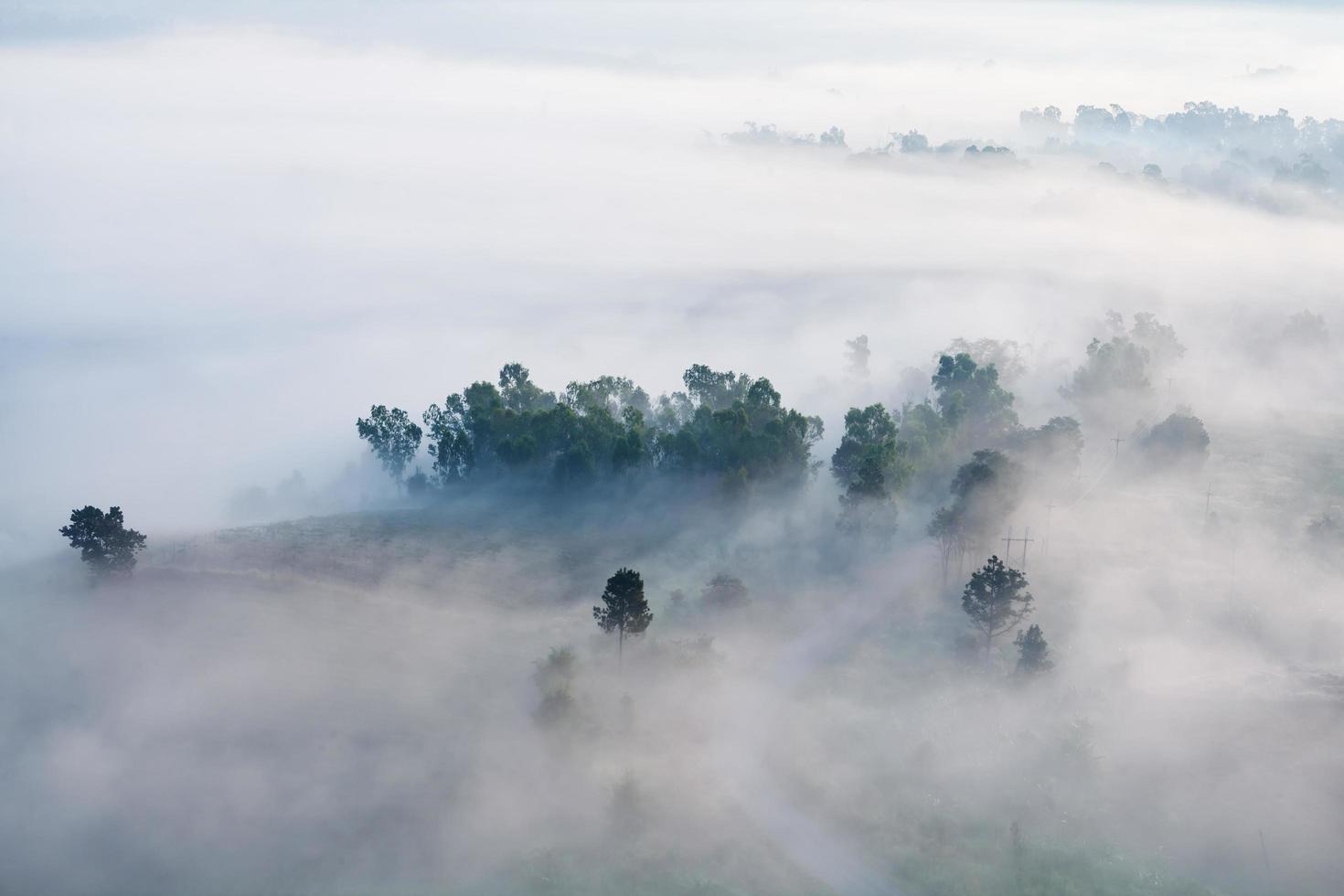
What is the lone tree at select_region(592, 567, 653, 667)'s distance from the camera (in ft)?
281

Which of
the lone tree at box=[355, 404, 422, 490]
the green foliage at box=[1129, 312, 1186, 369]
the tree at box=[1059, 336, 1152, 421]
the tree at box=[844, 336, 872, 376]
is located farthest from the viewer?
the tree at box=[844, 336, 872, 376]

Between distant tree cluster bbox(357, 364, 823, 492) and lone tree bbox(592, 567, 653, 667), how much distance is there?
3512 cm

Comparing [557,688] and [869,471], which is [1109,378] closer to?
[869,471]

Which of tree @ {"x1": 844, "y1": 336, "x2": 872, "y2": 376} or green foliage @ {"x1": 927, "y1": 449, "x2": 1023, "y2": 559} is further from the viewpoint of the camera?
tree @ {"x1": 844, "y1": 336, "x2": 872, "y2": 376}

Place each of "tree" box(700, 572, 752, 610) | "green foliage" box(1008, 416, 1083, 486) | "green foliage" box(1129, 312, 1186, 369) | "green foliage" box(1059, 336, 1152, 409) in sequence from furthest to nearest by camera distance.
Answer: "green foliage" box(1129, 312, 1186, 369) → "green foliage" box(1059, 336, 1152, 409) → "green foliage" box(1008, 416, 1083, 486) → "tree" box(700, 572, 752, 610)

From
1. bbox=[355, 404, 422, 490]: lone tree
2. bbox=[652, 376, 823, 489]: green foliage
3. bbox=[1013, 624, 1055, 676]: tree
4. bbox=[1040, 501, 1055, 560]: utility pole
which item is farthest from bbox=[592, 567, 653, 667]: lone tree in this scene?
bbox=[355, 404, 422, 490]: lone tree

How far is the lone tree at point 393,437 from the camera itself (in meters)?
144

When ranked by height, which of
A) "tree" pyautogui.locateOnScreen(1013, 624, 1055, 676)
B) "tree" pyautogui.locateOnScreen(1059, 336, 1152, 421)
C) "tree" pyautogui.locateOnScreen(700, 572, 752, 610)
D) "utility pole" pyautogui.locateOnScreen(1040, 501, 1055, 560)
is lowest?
"tree" pyautogui.locateOnScreen(1013, 624, 1055, 676)

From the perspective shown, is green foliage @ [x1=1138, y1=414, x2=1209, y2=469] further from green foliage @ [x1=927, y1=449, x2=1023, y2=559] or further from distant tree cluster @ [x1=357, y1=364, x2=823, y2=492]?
distant tree cluster @ [x1=357, y1=364, x2=823, y2=492]

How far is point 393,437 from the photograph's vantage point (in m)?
144

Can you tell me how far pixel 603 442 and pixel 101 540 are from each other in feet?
170

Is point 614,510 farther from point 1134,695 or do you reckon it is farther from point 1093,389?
point 1093,389

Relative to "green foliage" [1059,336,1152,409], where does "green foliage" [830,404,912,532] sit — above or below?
below

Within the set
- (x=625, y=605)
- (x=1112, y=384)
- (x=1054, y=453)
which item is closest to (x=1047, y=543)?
(x=1054, y=453)
